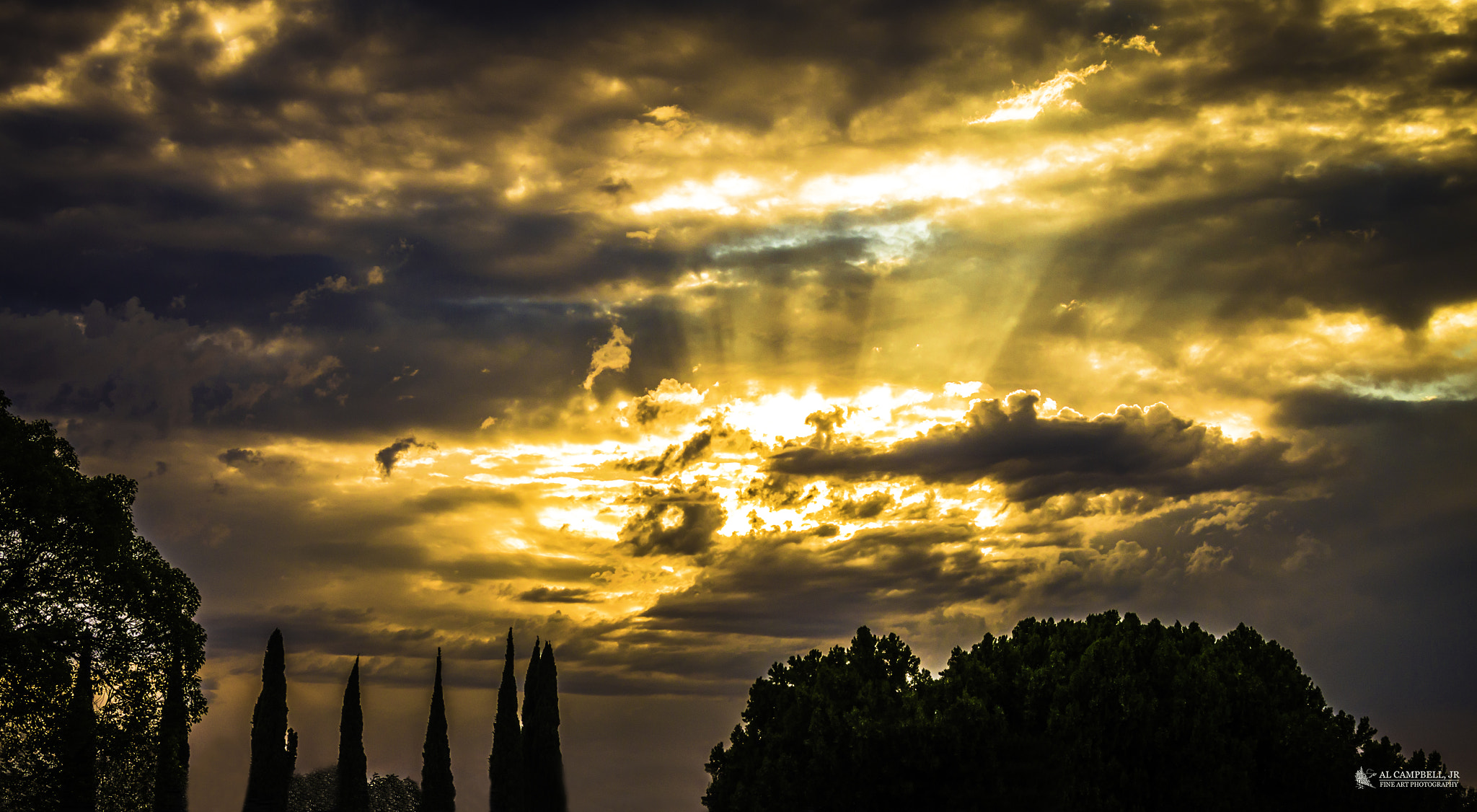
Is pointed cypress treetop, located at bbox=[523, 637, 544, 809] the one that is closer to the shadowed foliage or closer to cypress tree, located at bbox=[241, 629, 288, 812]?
cypress tree, located at bbox=[241, 629, 288, 812]

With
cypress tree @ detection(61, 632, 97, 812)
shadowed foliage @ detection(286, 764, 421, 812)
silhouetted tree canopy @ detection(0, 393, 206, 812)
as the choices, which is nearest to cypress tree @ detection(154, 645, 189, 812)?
silhouetted tree canopy @ detection(0, 393, 206, 812)

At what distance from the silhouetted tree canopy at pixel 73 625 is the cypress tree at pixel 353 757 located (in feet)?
86.4

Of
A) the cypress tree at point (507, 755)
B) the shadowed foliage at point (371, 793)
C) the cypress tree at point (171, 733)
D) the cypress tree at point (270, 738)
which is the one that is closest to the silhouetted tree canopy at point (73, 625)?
the cypress tree at point (171, 733)

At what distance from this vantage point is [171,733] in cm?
4159

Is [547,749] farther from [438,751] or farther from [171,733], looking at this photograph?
[171,733]

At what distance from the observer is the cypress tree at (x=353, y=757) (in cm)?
6800

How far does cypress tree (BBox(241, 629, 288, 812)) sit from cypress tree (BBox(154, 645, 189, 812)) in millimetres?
20586

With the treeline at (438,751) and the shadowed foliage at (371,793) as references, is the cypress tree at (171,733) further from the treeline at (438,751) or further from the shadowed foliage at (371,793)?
the shadowed foliage at (371,793)

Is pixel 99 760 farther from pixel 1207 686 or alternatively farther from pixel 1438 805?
pixel 1438 805

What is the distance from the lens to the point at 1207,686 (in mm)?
45656

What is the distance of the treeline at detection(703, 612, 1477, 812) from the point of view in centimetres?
4481

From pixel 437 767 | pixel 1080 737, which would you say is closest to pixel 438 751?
pixel 437 767

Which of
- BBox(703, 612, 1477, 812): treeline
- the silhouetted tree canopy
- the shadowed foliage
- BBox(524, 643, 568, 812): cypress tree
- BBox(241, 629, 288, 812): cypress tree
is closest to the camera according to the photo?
the silhouetted tree canopy

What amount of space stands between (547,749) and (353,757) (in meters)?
12.6
